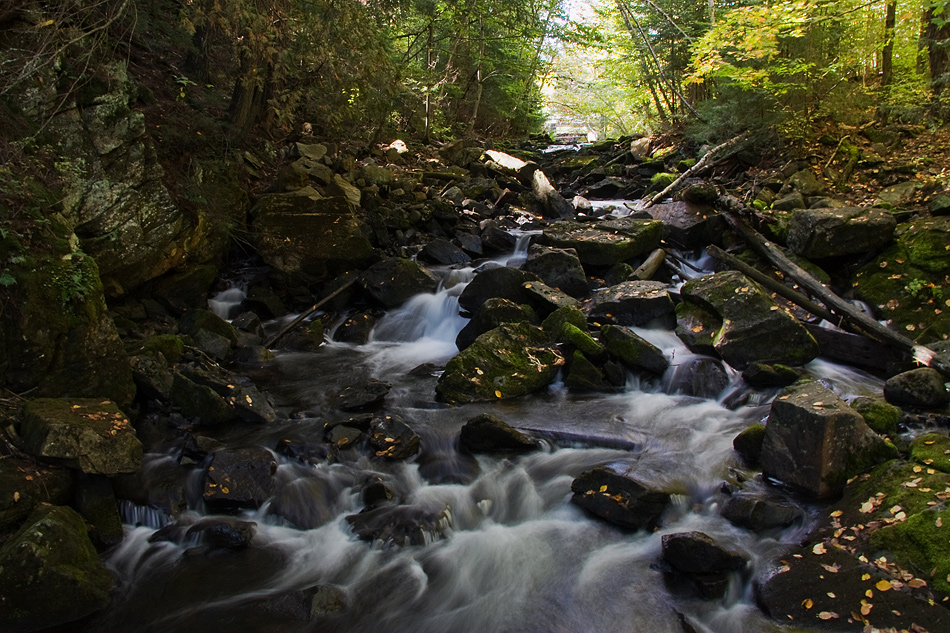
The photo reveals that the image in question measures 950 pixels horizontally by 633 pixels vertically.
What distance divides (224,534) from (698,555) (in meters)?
3.65

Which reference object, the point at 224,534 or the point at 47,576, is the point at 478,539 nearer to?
the point at 224,534

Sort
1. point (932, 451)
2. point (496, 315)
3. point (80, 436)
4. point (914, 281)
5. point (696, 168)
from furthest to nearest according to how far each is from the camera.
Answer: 1. point (696, 168)
2. point (496, 315)
3. point (914, 281)
4. point (932, 451)
5. point (80, 436)

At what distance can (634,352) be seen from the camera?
736cm

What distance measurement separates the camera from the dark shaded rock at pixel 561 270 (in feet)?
31.1

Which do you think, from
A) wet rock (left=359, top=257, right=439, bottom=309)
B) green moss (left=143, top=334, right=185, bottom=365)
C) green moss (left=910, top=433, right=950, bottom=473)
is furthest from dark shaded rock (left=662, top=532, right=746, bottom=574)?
wet rock (left=359, top=257, right=439, bottom=309)

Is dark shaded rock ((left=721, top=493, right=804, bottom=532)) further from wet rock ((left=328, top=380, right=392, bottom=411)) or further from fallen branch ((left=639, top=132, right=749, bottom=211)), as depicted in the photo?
fallen branch ((left=639, top=132, right=749, bottom=211))

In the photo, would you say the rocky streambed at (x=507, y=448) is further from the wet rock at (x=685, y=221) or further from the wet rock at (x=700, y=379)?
the wet rock at (x=685, y=221)

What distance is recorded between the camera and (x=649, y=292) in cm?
866

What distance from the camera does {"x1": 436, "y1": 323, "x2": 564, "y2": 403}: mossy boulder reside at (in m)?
7.06

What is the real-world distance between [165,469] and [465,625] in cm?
314

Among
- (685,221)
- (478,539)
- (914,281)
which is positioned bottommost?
(478,539)

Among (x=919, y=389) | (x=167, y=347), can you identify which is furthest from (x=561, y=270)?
(x=167, y=347)

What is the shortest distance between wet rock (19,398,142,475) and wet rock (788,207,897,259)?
915 centimetres

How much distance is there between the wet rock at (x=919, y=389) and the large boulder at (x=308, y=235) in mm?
7858
